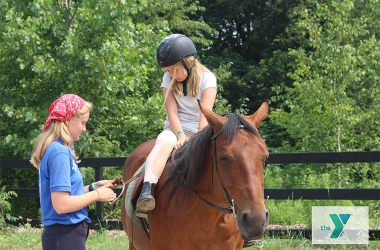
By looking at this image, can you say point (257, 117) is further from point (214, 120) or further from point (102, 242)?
point (102, 242)

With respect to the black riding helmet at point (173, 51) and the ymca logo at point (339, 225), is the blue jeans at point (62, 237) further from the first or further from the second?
the ymca logo at point (339, 225)

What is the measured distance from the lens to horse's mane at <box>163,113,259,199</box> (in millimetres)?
3316

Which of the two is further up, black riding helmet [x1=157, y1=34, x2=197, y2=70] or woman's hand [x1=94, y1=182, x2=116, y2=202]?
black riding helmet [x1=157, y1=34, x2=197, y2=70]

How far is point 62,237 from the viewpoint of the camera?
323 cm

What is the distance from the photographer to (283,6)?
2152cm

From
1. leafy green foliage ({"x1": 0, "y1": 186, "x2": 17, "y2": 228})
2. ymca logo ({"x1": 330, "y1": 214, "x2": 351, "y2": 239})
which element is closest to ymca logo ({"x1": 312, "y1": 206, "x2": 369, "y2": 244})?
ymca logo ({"x1": 330, "y1": 214, "x2": 351, "y2": 239})

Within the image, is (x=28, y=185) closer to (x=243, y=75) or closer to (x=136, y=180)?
(x=136, y=180)

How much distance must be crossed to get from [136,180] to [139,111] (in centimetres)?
659

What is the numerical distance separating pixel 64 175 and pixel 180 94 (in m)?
1.60

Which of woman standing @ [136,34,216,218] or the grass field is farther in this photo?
the grass field

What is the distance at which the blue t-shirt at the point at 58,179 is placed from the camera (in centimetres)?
312

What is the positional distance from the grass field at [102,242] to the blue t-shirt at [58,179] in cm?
406

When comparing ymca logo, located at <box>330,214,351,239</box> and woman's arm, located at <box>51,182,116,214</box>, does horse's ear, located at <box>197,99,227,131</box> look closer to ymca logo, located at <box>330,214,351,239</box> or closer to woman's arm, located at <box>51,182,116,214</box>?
woman's arm, located at <box>51,182,116,214</box>

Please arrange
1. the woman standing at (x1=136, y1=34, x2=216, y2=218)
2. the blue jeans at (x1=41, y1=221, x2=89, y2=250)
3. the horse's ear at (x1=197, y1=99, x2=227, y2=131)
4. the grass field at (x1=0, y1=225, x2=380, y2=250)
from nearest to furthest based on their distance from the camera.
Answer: the blue jeans at (x1=41, y1=221, x2=89, y2=250)
the horse's ear at (x1=197, y1=99, x2=227, y2=131)
the woman standing at (x1=136, y1=34, x2=216, y2=218)
the grass field at (x1=0, y1=225, x2=380, y2=250)
